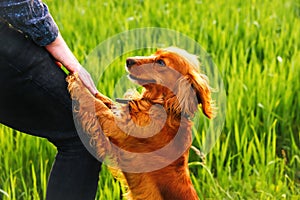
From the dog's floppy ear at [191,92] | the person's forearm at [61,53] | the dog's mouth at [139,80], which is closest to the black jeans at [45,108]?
the person's forearm at [61,53]

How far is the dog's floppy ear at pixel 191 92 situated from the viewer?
161 centimetres

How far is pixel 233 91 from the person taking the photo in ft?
9.79

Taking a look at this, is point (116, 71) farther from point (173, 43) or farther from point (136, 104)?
point (136, 104)

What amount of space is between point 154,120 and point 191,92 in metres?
0.12

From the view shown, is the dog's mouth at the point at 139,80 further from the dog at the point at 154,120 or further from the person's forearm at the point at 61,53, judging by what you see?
the person's forearm at the point at 61,53

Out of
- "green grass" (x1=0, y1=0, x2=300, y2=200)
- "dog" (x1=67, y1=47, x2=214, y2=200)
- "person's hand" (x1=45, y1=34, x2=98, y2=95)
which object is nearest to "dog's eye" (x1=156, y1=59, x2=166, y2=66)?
"dog" (x1=67, y1=47, x2=214, y2=200)

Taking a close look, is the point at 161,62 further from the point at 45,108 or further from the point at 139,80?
the point at 45,108

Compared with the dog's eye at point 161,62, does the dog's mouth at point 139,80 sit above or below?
Result: below

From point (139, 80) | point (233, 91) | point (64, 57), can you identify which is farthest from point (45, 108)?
point (233, 91)

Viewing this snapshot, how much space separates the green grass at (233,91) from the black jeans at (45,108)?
1.95 feet

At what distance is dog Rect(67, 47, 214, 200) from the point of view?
5.31ft

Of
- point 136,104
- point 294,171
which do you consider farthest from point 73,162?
point 294,171

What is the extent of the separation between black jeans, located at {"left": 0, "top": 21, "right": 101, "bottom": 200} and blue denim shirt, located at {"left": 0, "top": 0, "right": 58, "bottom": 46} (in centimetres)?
3

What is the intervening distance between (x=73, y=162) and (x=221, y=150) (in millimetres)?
1148
